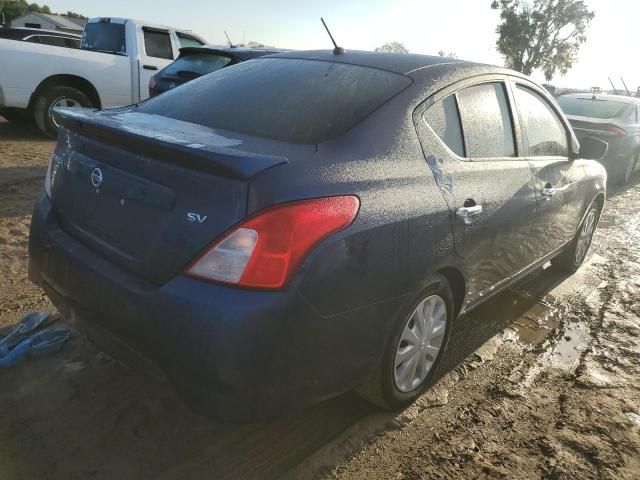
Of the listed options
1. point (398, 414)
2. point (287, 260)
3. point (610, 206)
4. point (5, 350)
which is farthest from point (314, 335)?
point (610, 206)

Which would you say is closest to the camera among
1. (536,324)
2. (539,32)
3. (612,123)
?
(536,324)

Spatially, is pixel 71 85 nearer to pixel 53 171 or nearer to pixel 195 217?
pixel 53 171

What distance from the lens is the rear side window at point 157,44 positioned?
8953 millimetres

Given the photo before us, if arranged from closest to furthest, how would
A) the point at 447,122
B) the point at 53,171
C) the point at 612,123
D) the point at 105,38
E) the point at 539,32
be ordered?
the point at 53,171
the point at 447,122
the point at 612,123
the point at 105,38
the point at 539,32

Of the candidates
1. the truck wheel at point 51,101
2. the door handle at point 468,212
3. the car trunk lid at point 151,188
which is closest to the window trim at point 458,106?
the door handle at point 468,212

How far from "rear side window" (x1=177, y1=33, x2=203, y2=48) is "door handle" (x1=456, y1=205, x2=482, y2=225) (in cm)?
810

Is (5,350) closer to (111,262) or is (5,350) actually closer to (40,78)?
(111,262)

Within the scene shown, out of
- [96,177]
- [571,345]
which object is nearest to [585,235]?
[571,345]

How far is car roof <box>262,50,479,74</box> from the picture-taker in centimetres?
271

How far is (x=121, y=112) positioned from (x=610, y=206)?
741cm

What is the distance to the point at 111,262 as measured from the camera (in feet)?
6.72

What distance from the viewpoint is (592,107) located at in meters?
8.83

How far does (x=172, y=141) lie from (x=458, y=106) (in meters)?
1.47

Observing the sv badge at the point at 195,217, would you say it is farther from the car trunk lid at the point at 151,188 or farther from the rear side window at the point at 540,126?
the rear side window at the point at 540,126
